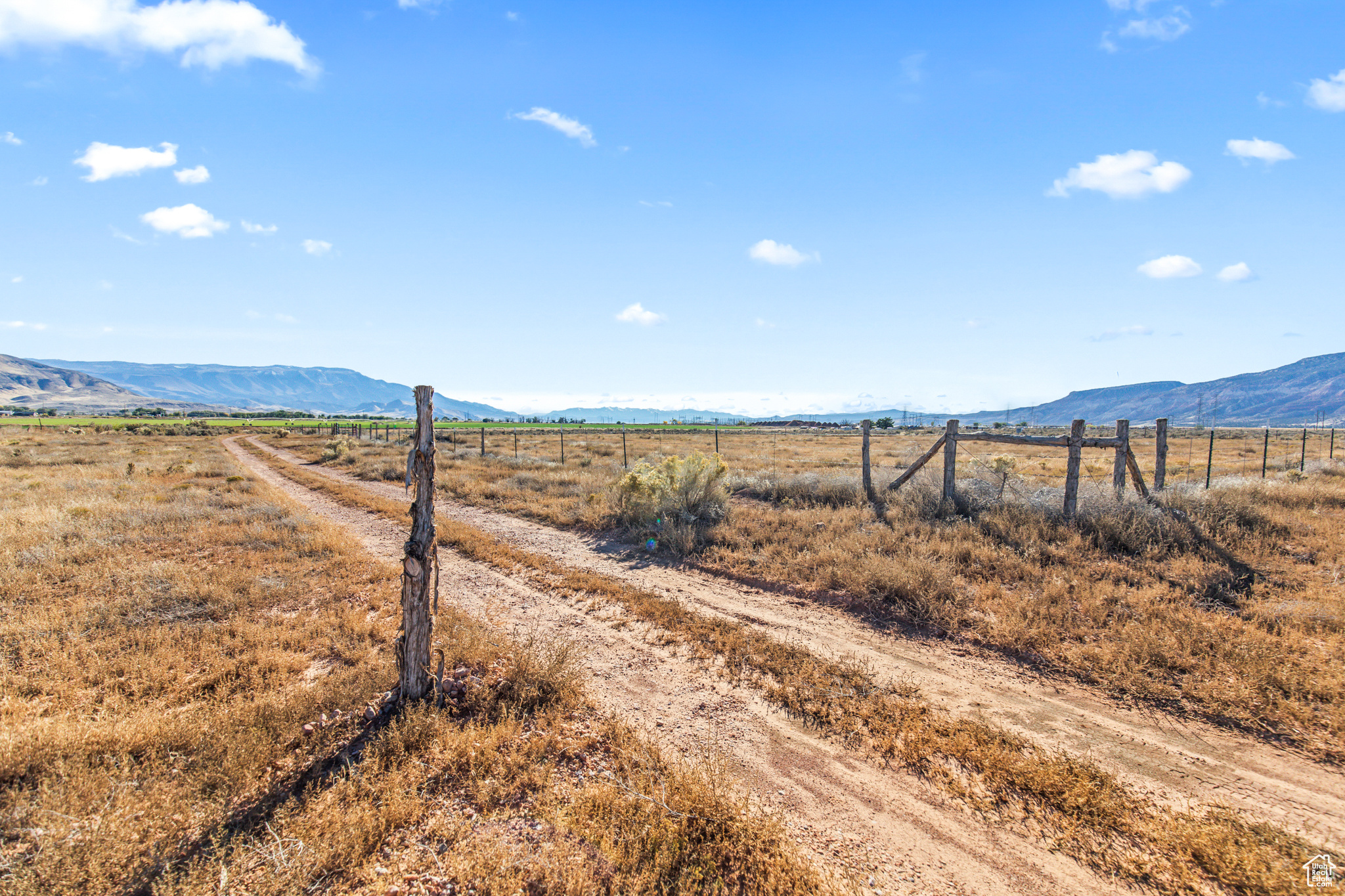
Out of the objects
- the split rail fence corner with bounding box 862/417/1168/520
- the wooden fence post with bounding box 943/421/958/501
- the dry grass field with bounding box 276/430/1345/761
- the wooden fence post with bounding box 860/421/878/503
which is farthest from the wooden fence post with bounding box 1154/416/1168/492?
the wooden fence post with bounding box 860/421/878/503

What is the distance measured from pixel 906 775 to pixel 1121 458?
10.3 meters

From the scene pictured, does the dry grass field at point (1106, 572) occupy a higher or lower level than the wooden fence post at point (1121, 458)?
lower

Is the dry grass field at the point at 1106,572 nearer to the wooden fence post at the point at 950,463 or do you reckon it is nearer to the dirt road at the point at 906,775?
the wooden fence post at the point at 950,463

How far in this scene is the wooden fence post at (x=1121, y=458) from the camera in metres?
10.1

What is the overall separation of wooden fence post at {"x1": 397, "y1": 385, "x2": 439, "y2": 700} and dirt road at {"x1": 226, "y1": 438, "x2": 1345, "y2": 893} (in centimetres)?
173

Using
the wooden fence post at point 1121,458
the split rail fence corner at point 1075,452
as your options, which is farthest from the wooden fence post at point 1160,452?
the wooden fence post at point 1121,458

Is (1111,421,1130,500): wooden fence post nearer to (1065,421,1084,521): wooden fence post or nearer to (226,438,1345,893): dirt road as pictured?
(1065,421,1084,521): wooden fence post

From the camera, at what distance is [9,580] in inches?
296

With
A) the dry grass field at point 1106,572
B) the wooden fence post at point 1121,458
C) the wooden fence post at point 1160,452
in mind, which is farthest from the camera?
the wooden fence post at point 1160,452

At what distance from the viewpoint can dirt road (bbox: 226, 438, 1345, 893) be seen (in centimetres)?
337

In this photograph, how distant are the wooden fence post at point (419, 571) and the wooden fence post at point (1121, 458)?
12.0 m

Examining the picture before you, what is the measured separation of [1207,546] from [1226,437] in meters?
65.4

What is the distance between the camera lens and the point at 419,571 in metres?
4.68

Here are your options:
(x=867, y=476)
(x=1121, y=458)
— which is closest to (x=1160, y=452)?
(x=1121, y=458)
